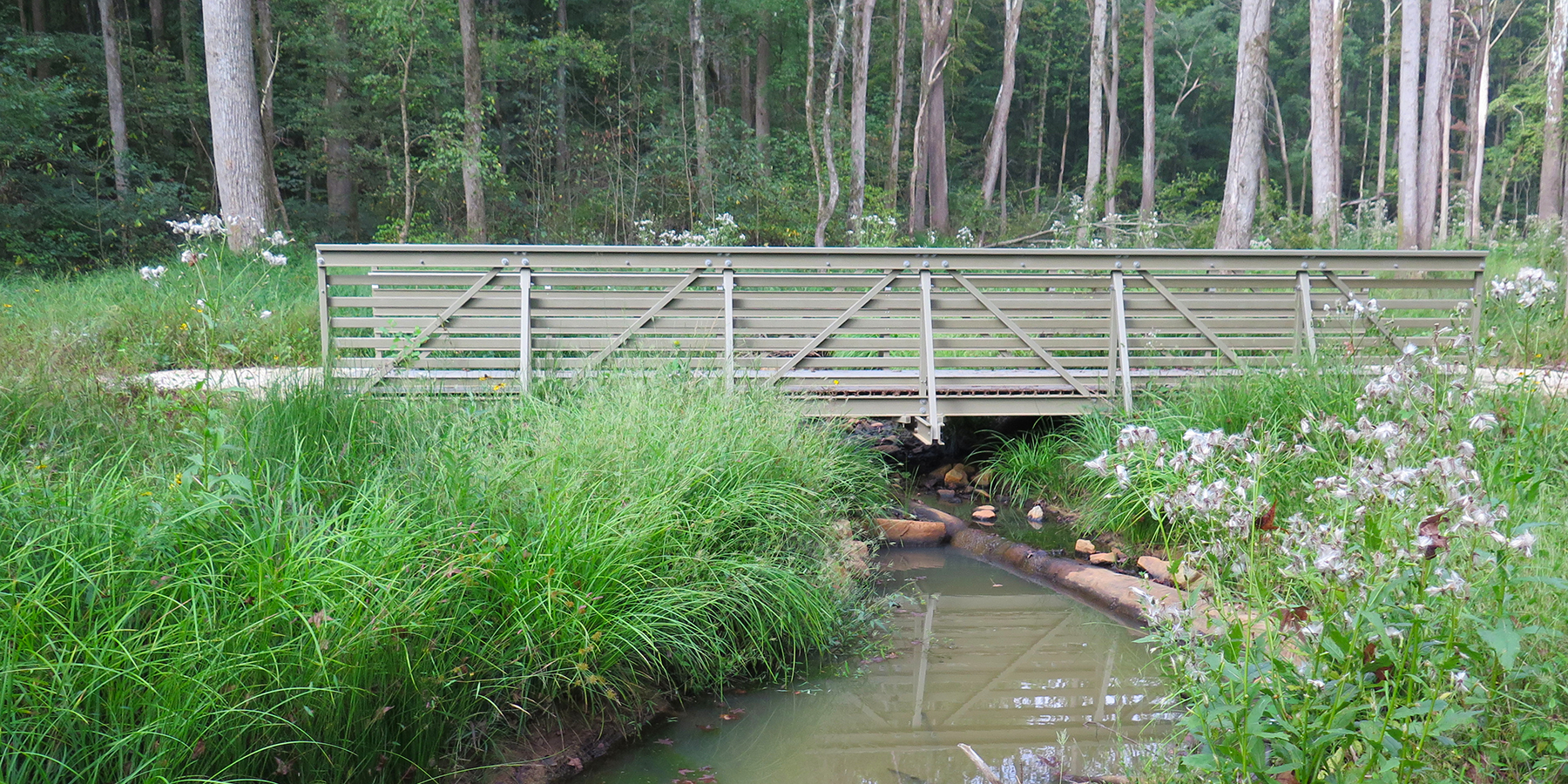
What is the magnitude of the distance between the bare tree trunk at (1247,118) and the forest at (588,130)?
4cm

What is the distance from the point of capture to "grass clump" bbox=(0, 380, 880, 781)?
2445 millimetres

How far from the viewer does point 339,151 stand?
18.7 m

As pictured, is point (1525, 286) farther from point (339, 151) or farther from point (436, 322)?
point (339, 151)

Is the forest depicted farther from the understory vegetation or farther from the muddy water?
the understory vegetation

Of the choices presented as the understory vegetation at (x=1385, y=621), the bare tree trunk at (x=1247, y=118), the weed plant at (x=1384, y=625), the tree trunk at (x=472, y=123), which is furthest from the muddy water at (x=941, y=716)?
the tree trunk at (x=472, y=123)

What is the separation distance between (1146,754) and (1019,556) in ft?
8.74

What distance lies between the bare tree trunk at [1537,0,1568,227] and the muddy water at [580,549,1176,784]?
14.5 m

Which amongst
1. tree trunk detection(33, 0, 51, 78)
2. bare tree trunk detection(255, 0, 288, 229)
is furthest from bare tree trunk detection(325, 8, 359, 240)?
tree trunk detection(33, 0, 51, 78)

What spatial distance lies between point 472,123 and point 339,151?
6321 mm

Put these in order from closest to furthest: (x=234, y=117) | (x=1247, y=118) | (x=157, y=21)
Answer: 1. (x=1247, y=118)
2. (x=234, y=117)
3. (x=157, y=21)

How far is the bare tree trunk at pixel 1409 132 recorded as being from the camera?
1490cm

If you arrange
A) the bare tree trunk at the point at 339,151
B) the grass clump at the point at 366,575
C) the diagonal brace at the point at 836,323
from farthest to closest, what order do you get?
the bare tree trunk at the point at 339,151 → the diagonal brace at the point at 836,323 → the grass clump at the point at 366,575

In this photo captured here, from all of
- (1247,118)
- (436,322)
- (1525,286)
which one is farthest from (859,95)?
(1525,286)

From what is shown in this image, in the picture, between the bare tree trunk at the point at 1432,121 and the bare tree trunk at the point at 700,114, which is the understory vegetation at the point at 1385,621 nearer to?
the bare tree trunk at the point at 700,114
